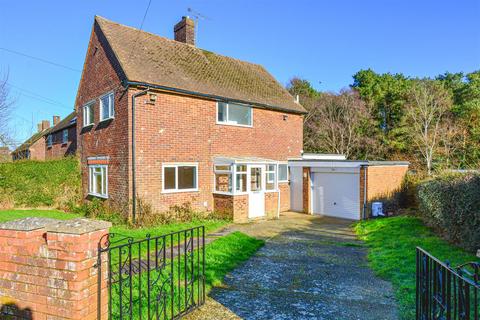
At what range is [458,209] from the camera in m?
7.72

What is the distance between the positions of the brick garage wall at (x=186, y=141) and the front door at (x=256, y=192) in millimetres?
1187

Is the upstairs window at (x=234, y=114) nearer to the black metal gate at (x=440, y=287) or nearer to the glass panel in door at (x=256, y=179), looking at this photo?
the glass panel in door at (x=256, y=179)

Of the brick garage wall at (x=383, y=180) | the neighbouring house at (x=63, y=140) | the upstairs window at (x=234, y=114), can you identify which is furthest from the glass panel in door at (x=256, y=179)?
the neighbouring house at (x=63, y=140)

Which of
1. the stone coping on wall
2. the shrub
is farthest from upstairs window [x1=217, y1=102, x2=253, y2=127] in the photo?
the stone coping on wall

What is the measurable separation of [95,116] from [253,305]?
12.7m

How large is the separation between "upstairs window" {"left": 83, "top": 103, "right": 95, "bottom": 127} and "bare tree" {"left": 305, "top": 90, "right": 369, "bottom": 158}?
18974mm

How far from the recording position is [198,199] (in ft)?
43.6

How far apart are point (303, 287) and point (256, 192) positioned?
8.53 metres

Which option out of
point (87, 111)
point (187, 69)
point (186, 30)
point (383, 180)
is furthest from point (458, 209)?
point (87, 111)

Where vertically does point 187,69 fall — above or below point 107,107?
above

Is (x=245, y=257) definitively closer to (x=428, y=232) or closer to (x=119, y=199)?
(x=428, y=232)

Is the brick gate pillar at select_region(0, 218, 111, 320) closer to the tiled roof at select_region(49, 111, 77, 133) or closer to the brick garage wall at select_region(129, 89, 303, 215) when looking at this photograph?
the brick garage wall at select_region(129, 89, 303, 215)

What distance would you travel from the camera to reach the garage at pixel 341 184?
13.8 m

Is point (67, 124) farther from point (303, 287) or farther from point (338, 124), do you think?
point (303, 287)
